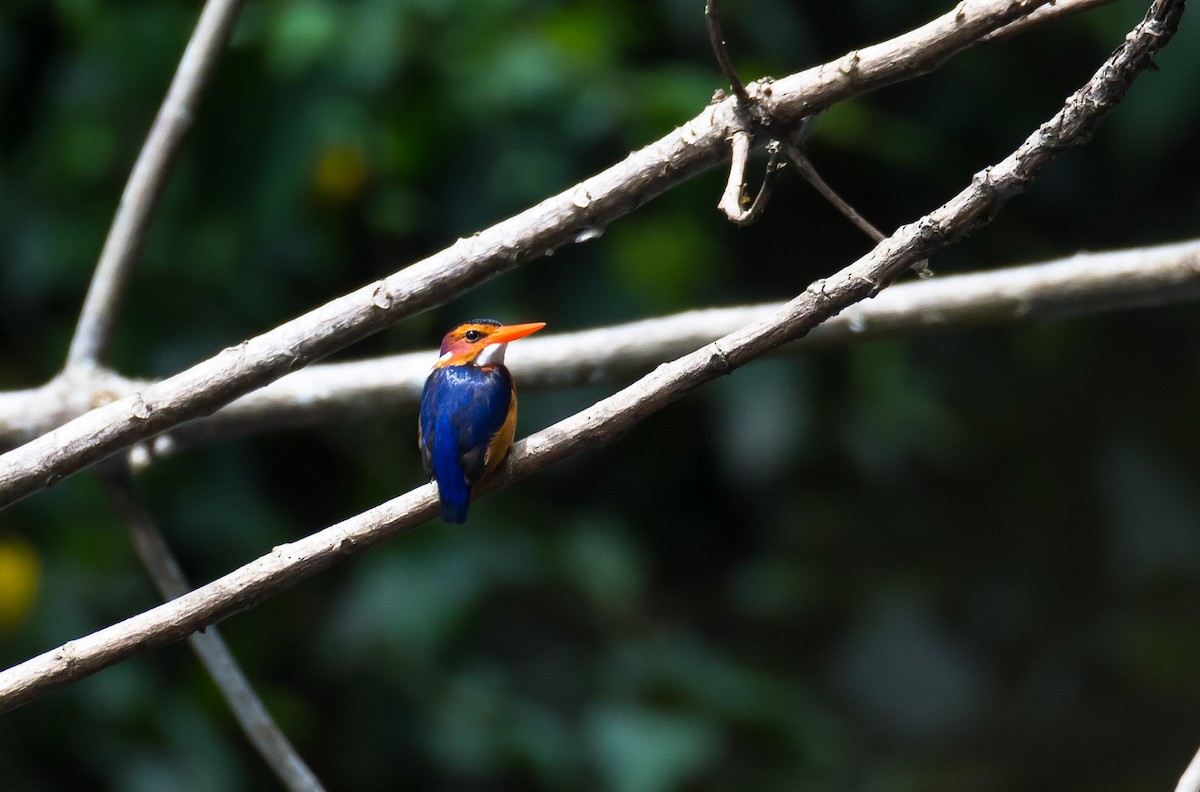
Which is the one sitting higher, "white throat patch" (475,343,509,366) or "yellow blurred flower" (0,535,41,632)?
"yellow blurred flower" (0,535,41,632)

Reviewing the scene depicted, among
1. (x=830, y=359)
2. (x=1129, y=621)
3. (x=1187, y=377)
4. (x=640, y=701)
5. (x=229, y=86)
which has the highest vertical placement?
(x=229, y=86)

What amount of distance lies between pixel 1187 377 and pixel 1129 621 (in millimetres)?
677

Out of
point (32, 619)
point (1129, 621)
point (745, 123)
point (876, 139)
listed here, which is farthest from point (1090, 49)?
point (32, 619)

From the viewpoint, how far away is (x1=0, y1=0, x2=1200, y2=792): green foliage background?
95.6 inches

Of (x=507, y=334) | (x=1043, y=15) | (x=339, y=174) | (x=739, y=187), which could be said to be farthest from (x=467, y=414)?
(x=339, y=174)

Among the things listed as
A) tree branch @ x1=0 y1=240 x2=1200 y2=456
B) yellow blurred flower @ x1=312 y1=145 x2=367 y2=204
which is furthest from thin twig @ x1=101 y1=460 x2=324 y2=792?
yellow blurred flower @ x1=312 y1=145 x2=367 y2=204

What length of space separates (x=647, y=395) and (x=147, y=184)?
0.89 meters

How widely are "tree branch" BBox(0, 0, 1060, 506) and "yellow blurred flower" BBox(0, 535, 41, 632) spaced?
1315 millimetres

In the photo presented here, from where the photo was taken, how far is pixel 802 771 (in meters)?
2.83

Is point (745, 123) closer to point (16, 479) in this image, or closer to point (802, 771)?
point (16, 479)

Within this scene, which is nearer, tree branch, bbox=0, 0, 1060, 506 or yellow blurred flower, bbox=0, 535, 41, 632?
tree branch, bbox=0, 0, 1060, 506

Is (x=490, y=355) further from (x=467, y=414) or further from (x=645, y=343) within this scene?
(x=645, y=343)

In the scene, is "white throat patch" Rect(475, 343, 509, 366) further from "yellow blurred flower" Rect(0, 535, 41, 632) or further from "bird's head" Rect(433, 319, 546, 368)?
"yellow blurred flower" Rect(0, 535, 41, 632)

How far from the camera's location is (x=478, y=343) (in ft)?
4.48
